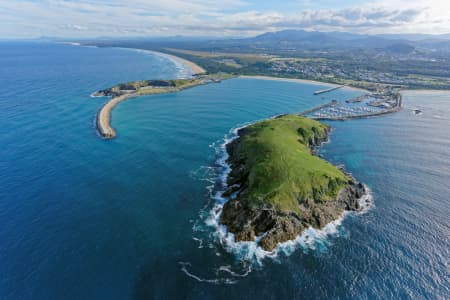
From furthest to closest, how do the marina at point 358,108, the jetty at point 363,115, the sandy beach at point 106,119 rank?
the marina at point 358,108 → the jetty at point 363,115 → the sandy beach at point 106,119

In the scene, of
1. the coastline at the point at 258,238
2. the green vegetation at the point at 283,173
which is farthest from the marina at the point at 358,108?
the coastline at the point at 258,238

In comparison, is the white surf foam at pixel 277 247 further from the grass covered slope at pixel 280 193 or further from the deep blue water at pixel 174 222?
the grass covered slope at pixel 280 193

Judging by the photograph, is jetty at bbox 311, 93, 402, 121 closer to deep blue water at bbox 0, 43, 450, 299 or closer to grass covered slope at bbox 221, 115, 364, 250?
deep blue water at bbox 0, 43, 450, 299

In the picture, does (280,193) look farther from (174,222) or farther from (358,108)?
(358,108)

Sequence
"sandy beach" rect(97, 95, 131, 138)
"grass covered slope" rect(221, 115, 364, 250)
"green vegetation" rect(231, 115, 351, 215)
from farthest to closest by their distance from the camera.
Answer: "sandy beach" rect(97, 95, 131, 138) → "green vegetation" rect(231, 115, 351, 215) → "grass covered slope" rect(221, 115, 364, 250)

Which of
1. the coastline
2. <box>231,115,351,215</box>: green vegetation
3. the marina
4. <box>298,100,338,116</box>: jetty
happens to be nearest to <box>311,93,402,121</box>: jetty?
the marina

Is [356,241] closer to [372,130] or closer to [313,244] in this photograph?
[313,244]
